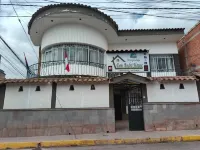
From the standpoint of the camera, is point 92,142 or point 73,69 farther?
point 73,69

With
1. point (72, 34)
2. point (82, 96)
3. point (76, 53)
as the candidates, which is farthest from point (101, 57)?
point (82, 96)

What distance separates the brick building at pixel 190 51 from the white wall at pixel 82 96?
25.9ft

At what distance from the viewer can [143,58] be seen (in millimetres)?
11688

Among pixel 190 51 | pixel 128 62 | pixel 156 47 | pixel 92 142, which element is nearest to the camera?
pixel 92 142

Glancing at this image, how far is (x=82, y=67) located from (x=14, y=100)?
4.58m

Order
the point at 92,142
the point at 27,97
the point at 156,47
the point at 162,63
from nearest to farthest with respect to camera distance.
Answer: the point at 92,142, the point at 27,97, the point at 162,63, the point at 156,47

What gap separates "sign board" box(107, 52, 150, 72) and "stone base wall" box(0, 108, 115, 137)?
3.20 metres

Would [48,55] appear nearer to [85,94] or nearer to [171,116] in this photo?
[85,94]

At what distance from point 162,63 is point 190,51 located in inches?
88.8

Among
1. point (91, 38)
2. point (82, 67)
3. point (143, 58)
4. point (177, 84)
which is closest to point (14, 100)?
point (82, 67)

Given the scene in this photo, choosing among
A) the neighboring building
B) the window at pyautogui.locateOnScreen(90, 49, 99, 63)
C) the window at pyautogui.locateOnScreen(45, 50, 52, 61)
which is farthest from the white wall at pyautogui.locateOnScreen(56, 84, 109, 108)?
the window at pyautogui.locateOnScreen(45, 50, 52, 61)

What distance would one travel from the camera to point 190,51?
14023mm

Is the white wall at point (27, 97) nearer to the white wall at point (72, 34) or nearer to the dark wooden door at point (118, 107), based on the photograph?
the white wall at point (72, 34)

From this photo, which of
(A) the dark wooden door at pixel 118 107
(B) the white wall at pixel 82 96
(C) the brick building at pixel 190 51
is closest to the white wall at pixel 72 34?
(B) the white wall at pixel 82 96
